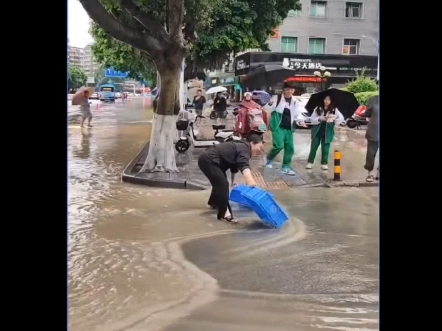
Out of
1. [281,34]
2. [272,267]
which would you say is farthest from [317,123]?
[272,267]

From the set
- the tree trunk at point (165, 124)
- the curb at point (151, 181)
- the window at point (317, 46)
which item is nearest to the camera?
the window at point (317, 46)

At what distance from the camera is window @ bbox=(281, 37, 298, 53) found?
130 inches

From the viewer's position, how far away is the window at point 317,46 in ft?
10.7

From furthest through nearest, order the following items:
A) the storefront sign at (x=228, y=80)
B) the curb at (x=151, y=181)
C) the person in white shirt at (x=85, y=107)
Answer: the curb at (x=151, y=181) → the storefront sign at (x=228, y=80) → the person in white shirt at (x=85, y=107)

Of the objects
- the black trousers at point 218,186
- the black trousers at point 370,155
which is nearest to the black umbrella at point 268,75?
the black trousers at point 370,155

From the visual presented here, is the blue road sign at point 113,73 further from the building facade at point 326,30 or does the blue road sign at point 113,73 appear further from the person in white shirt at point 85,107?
the building facade at point 326,30

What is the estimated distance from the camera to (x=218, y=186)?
391 cm

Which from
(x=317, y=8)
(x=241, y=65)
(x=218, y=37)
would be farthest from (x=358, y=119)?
(x=218, y=37)

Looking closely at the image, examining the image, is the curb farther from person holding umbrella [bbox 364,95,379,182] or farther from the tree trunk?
person holding umbrella [bbox 364,95,379,182]

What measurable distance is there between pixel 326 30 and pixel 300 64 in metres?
0.25

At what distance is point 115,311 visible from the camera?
2742 millimetres

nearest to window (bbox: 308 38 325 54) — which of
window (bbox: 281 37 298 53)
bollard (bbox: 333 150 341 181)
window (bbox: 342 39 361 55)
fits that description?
window (bbox: 281 37 298 53)
